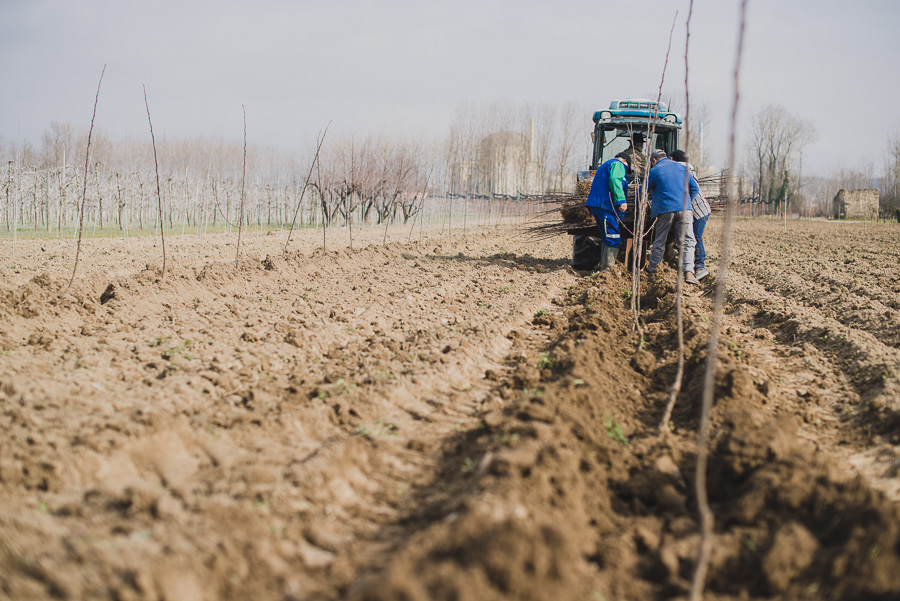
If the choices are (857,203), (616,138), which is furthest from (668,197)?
(857,203)

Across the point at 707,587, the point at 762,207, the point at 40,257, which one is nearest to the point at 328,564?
the point at 707,587

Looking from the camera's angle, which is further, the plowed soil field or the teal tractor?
the teal tractor

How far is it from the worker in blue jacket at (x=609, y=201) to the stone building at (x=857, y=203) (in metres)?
38.0

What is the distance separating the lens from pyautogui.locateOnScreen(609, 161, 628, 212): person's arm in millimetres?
8258

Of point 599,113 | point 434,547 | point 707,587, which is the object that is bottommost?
point 707,587

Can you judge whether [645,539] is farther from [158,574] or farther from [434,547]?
[158,574]

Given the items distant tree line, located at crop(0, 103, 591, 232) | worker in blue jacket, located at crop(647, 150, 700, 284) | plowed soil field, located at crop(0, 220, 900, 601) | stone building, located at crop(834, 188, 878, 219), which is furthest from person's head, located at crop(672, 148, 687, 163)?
stone building, located at crop(834, 188, 878, 219)

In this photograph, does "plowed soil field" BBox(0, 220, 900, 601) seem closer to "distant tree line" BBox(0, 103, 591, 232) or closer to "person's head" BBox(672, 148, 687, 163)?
"person's head" BBox(672, 148, 687, 163)

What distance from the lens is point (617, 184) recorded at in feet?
27.1

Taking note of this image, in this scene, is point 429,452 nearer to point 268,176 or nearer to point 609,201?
point 609,201

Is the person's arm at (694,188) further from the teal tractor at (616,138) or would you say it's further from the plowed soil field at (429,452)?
the plowed soil field at (429,452)

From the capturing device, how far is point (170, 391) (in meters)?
4.01

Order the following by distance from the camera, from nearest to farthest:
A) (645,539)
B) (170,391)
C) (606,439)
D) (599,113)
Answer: (645,539) → (606,439) → (170,391) → (599,113)

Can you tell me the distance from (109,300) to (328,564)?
5.72m
